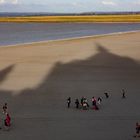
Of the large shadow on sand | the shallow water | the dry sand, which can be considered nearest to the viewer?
the dry sand

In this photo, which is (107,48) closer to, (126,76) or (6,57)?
(6,57)

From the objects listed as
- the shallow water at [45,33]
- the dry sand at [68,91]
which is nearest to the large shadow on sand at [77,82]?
the dry sand at [68,91]

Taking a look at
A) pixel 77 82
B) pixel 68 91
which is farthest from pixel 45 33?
pixel 68 91

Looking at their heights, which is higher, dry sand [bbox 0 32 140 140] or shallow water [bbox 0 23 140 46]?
shallow water [bbox 0 23 140 46]

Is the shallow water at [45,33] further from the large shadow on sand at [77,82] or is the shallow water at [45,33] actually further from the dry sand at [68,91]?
the large shadow on sand at [77,82]

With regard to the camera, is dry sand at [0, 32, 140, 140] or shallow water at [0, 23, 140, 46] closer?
dry sand at [0, 32, 140, 140]

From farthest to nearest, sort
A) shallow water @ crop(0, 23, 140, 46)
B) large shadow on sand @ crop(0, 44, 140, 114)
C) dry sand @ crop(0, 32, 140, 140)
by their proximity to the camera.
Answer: shallow water @ crop(0, 23, 140, 46)
large shadow on sand @ crop(0, 44, 140, 114)
dry sand @ crop(0, 32, 140, 140)

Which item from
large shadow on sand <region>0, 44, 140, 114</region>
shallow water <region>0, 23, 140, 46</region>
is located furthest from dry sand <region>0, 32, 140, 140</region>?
shallow water <region>0, 23, 140, 46</region>

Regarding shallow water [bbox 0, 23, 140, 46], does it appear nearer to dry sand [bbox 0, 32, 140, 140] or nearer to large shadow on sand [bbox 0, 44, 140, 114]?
dry sand [bbox 0, 32, 140, 140]
